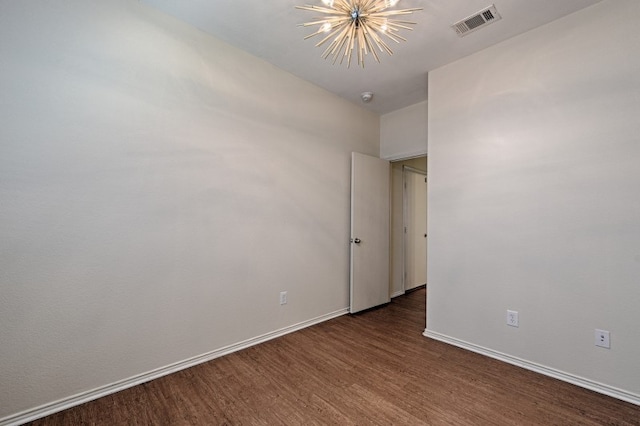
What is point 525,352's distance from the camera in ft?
7.23

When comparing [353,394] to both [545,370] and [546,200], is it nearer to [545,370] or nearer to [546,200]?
[545,370]

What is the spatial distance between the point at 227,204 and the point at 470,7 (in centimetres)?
248

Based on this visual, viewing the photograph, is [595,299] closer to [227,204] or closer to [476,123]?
[476,123]

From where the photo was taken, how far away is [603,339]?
1888 millimetres

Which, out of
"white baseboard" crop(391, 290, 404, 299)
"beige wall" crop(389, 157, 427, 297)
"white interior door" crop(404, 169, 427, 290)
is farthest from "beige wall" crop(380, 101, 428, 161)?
"white baseboard" crop(391, 290, 404, 299)

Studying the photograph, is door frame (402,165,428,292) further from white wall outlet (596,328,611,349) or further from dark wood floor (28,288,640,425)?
white wall outlet (596,328,611,349)

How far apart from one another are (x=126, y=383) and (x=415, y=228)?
430cm

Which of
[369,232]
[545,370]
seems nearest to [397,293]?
[369,232]

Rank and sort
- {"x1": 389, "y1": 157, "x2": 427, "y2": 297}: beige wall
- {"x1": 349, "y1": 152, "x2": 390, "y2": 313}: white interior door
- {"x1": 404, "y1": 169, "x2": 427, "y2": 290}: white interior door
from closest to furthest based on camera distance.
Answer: {"x1": 349, "y1": 152, "x2": 390, "y2": 313}: white interior door < {"x1": 389, "y1": 157, "x2": 427, "y2": 297}: beige wall < {"x1": 404, "y1": 169, "x2": 427, "y2": 290}: white interior door

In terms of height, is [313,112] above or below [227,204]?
above

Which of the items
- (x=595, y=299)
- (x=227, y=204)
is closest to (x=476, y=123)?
(x=595, y=299)

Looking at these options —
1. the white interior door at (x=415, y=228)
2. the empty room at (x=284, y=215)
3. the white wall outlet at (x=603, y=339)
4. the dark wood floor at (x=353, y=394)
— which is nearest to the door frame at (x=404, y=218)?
the white interior door at (x=415, y=228)

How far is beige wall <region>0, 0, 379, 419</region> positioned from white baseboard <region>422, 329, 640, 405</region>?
1579 mm

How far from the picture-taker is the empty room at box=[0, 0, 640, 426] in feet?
A: 5.35
